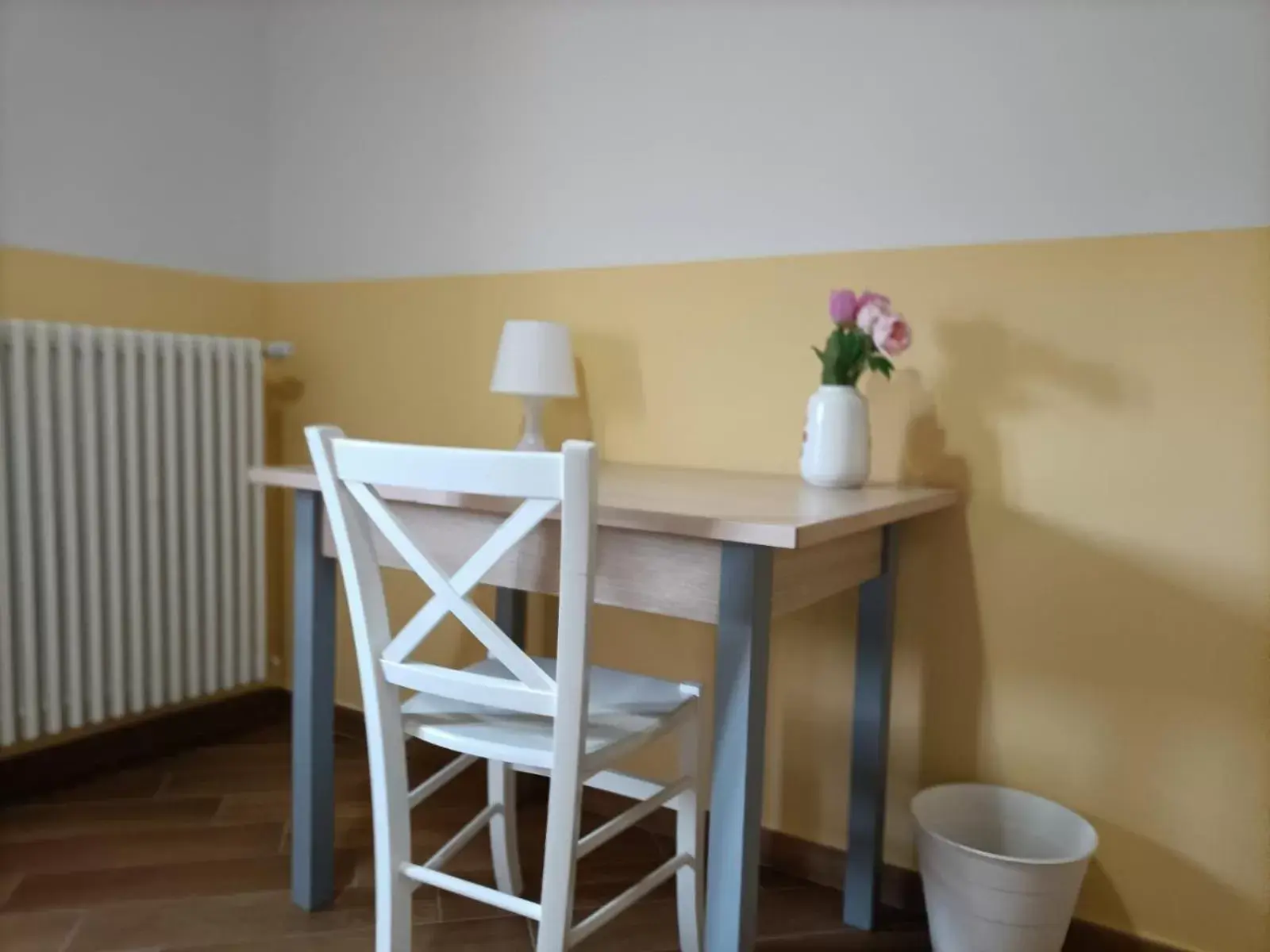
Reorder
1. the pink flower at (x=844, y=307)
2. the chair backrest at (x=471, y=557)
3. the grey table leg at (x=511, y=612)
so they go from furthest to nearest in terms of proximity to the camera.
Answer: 1. the grey table leg at (x=511, y=612)
2. the pink flower at (x=844, y=307)
3. the chair backrest at (x=471, y=557)

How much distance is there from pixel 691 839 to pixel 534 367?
3.18 ft

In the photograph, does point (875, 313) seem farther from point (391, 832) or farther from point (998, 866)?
point (391, 832)

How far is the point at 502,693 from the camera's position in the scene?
1.21m

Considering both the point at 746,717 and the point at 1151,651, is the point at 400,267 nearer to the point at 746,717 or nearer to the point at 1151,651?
the point at 746,717

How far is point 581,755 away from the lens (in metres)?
1.18

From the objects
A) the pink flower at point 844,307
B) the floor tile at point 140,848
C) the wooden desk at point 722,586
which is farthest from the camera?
the floor tile at point 140,848

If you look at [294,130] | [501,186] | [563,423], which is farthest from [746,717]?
[294,130]

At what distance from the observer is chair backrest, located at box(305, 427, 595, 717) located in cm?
108

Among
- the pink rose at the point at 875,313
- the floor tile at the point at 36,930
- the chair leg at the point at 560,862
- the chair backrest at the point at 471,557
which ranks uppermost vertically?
the pink rose at the point at 875,313

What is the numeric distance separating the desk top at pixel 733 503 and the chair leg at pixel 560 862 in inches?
14.2

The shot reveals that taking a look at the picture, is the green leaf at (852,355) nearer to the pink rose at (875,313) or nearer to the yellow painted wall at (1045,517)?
the pink rose at (875,313)

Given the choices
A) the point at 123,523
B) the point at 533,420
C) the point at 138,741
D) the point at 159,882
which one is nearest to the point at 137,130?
the point at 123,523

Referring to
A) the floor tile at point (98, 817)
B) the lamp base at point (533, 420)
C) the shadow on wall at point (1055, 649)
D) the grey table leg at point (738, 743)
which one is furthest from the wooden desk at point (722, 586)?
the floor tile at point (98, 817)

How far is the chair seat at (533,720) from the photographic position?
1252 millimetres
